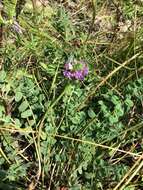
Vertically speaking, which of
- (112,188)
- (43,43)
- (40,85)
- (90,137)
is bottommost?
(112,188)

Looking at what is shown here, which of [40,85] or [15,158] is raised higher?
[40,85]

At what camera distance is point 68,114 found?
2184mm

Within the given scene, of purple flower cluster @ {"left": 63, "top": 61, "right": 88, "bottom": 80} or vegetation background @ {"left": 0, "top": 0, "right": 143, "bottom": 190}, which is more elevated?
purple flower cluster @ {"left": 63, "top": 61, "right": 88, "bottom": 80}

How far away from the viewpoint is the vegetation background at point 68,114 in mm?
2082

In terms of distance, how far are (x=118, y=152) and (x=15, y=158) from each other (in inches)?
16.1

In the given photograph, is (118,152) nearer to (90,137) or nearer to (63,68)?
(90,137)

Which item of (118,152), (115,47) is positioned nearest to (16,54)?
(115,47)

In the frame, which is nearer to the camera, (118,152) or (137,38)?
(118,152)

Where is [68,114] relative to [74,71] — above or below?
below

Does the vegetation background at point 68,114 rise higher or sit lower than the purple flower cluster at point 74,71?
lower

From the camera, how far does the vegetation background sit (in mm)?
2082

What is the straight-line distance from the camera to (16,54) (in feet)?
7.80

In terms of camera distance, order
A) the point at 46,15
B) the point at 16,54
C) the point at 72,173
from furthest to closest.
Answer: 1. the point at 46,15
2. the point at 16,54
3. the point at 72,173

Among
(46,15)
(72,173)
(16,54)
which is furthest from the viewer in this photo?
(46,15)
